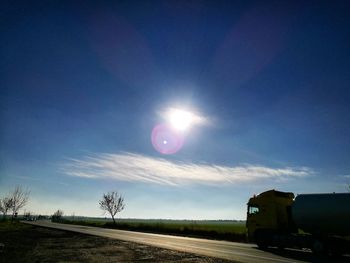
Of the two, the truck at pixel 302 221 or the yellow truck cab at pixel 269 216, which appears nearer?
the truck at pixel 302 221

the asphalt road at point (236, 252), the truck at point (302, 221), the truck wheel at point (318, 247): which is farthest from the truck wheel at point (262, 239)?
the truck wheel at point (318, 247)

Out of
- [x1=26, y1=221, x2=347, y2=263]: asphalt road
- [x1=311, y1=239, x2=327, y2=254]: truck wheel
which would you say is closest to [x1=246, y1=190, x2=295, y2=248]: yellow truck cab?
[x1=26, y1=221, x2=347, y2=263]: asphalt road

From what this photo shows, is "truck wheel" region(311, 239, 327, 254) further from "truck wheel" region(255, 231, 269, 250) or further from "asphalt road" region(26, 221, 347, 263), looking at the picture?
"truck wheel" region(255, 231, 269, 250)

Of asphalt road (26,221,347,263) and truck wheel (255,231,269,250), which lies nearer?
asphalt road (26,221,347,263)

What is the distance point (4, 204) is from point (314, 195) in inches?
3478

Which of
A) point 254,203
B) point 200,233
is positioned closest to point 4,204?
point 200,233

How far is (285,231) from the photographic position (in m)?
24.0

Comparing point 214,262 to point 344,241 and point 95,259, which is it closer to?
point 95,259

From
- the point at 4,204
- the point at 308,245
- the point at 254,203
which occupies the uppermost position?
the point at 4,204

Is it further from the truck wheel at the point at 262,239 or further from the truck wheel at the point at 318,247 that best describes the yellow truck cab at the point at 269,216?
the truck wheel at the point at 318,247

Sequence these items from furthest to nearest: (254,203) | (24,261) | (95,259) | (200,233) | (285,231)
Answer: (200,233) → (254,203) → (285,231) → (95,259) → (24,261)

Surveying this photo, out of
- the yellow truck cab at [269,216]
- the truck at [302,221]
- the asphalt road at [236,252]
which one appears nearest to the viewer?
the asphalt road at [236,252]

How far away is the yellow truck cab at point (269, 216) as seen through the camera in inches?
945

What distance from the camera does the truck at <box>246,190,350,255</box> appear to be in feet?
63.1
